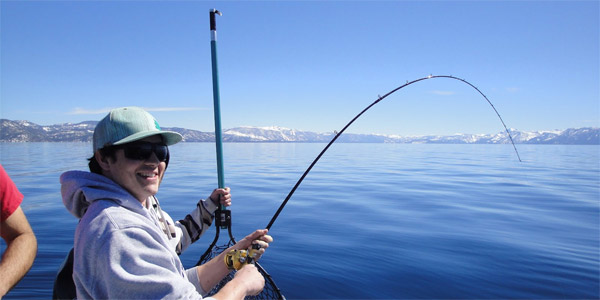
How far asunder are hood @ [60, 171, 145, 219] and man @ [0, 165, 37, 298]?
0.78m

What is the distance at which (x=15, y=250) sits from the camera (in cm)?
232

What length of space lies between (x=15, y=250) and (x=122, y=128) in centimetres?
130

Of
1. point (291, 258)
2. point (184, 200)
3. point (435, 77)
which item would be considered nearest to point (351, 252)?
point (291, 258)

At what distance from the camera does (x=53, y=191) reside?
12.8 m

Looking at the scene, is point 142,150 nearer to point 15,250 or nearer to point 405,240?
point 15,250

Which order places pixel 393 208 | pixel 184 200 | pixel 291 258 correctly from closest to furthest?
pixel 291 258, pixel 393 208, pixel 184 200

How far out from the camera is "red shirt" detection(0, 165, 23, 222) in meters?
2.20

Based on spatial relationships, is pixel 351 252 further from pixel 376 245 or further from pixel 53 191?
pixel 53 191

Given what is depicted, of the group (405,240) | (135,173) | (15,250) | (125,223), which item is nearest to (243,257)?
(135,173)

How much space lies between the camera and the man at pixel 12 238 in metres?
2.22

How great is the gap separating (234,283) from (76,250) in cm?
84

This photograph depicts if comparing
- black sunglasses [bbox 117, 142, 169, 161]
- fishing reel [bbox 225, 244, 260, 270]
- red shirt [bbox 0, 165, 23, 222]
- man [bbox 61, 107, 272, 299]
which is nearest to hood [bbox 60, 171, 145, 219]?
man [bbox 61, 107, 272, 299]

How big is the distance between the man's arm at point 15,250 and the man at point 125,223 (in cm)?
88

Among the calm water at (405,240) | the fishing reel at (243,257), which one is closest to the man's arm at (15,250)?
the fishing reel at (243,257)
